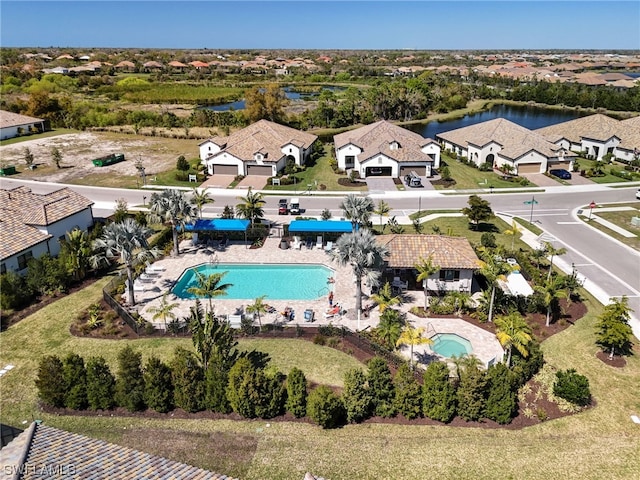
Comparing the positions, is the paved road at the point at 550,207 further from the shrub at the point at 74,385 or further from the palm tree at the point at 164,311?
the shrub at the point at 74,385

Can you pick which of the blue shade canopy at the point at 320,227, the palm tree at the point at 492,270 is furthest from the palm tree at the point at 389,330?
the blue shade canopy at the point at 320,227

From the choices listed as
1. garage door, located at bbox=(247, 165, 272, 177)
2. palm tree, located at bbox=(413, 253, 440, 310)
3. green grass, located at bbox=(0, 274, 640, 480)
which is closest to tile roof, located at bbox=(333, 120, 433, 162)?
garage door, located at bbox=(247, 165, 272, 177)

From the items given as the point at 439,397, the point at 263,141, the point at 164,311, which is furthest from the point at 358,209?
the point at 263,141

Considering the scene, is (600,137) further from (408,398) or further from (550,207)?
(408,398)

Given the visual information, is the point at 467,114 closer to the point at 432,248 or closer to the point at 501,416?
the point at 432,248

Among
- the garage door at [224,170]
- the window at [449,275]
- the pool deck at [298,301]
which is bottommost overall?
the pool deck at [298,301]

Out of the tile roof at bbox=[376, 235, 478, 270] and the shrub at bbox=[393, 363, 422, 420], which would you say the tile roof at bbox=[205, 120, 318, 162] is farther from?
the shrub at bbox=[393, 363, 422, 420]

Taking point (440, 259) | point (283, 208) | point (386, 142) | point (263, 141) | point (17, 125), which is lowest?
point (283, 208)
